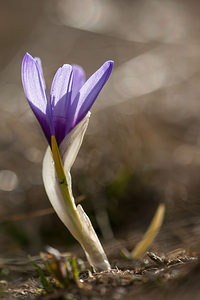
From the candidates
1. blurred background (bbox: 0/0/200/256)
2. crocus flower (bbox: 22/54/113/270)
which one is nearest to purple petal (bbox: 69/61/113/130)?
crocus flower (bbox: 22/54/113/270)

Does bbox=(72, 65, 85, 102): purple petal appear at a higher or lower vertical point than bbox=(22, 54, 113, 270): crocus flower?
higher

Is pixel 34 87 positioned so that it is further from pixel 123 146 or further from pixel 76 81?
pixel 123 146

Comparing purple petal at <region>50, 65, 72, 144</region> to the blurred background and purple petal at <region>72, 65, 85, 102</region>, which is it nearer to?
purple petal at <region>72, 65, 85, 102</region>

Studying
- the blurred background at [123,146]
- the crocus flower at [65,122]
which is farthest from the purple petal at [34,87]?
the blurred background at [123,146]

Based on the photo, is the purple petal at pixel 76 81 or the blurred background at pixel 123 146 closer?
the purple petal at pixel 76 81

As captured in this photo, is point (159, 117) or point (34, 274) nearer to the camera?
point (34, 274)

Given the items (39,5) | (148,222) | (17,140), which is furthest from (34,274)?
(39,5)

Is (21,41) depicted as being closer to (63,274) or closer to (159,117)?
(159,117)

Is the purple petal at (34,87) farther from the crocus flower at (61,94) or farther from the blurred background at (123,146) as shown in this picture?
the blurred background at (123,146)
